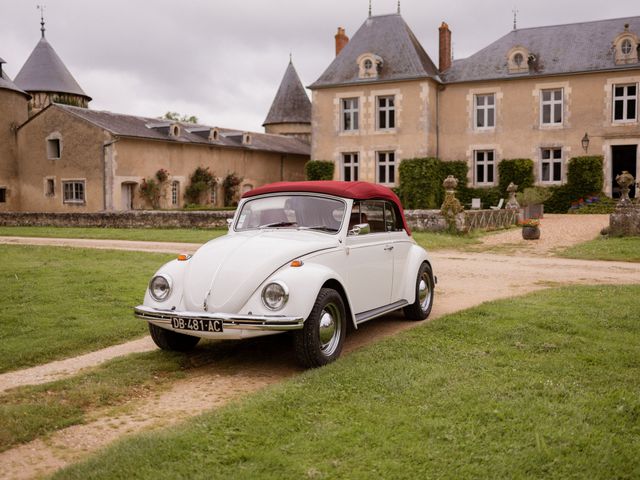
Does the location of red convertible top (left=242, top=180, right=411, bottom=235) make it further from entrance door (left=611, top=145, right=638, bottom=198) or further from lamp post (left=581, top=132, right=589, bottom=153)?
entrance door (left=611, top=145, right=638, bottom=198)

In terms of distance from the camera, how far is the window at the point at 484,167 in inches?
1257

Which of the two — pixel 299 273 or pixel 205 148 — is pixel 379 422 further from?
pixel 205 148

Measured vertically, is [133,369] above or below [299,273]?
below

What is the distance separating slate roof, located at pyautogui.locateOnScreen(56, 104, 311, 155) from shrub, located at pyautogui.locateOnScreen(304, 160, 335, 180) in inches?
241

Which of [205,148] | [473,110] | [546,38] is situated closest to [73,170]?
[205,148]

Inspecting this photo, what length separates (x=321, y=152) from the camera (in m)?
34.2

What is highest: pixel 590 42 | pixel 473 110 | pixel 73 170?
pixel 590 42

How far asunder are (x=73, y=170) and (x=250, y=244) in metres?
30.2

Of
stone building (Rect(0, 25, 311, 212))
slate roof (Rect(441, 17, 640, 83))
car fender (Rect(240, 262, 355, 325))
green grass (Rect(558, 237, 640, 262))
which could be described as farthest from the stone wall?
car fender (Rect(240, 262, 355, 325))

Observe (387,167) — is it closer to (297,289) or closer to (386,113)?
(386,113)

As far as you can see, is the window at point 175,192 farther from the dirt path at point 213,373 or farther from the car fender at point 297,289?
the car fender at point 297,289

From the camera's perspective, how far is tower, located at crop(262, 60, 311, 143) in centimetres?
5138

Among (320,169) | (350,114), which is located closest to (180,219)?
(320,169)

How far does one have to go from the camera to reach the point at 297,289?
530 cm
